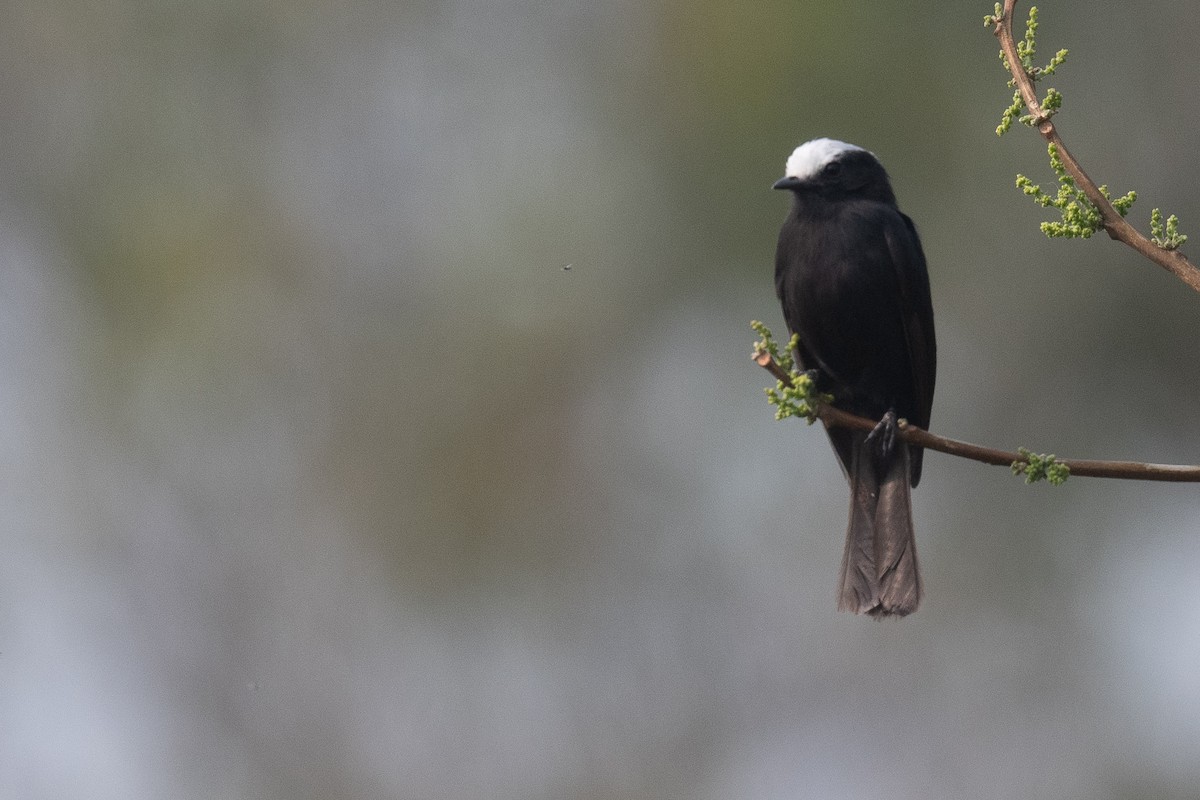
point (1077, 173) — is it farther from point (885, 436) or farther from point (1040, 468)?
point (885, 436)

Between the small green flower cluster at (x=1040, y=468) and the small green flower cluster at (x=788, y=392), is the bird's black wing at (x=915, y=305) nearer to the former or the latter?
the small green flower cluster at (x=788, y=392)

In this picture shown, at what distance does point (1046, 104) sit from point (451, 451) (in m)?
10.5

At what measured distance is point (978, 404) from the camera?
12.0 metres

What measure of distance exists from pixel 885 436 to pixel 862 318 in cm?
44

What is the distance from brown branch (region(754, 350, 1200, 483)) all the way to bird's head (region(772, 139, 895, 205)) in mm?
1469

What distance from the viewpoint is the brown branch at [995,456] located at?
2.89m

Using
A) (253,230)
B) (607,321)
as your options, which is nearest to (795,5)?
(607,321)

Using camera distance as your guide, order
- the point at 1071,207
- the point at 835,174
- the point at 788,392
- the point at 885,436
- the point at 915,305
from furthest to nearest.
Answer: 1. the point at 835,174
2. the point at 915,305
3. the point at 885,436
4. the point at 788,392
5. the point at 1071,207

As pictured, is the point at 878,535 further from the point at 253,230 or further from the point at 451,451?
the point at 253,230

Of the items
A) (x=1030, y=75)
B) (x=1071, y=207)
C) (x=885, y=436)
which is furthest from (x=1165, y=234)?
(x=885, y=436)

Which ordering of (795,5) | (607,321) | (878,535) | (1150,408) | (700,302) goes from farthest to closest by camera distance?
1. (607,321)
2. (700,302)
3. (795,5)
4. (1150,408)
5. (878,535)

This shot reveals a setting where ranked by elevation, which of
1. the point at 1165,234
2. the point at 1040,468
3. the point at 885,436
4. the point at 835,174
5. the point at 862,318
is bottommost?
the point at 1040,468

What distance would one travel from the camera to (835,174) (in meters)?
5.20

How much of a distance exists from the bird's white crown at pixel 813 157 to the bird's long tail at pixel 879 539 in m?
0.90
